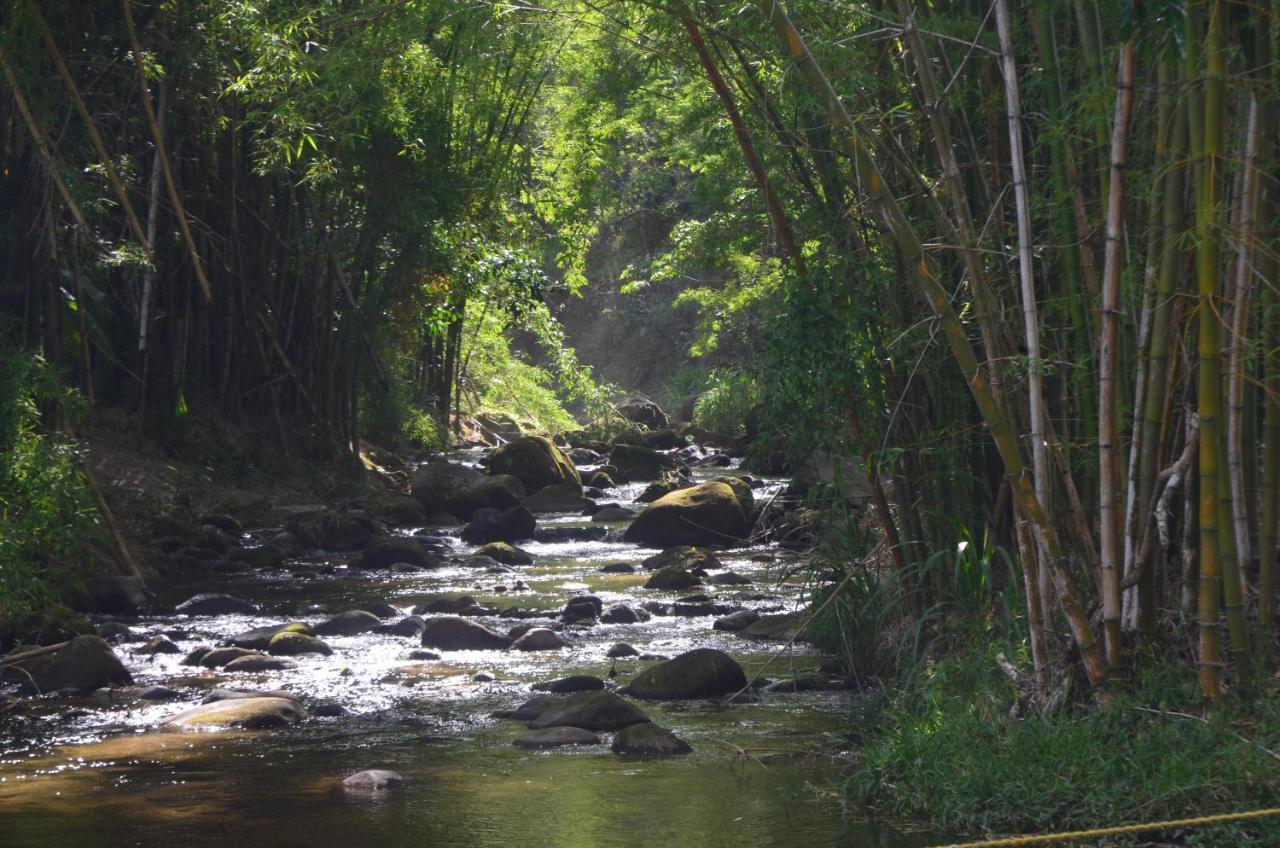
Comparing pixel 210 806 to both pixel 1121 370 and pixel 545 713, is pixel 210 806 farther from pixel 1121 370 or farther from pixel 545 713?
pixel 1121 370

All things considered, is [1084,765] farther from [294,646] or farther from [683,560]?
[683,560]

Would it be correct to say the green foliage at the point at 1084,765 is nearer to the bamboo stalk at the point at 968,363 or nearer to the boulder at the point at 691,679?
the bamboo stalk at the point at 968,363

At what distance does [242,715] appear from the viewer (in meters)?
5.58

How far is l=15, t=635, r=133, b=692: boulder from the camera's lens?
244 inches

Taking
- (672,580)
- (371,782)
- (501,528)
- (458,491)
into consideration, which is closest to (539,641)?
(672,580)

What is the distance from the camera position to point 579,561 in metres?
10.8

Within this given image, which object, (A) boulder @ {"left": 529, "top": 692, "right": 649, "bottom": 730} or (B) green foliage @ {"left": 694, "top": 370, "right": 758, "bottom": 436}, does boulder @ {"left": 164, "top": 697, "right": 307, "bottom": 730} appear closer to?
(A) boulder @ {"left": 529, "top": 692, "right": 649, "bottom": 730}

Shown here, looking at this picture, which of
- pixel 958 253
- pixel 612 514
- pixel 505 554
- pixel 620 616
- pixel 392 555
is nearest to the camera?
pixel 958 253

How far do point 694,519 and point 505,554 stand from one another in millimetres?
1684

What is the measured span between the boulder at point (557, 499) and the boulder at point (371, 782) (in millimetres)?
9564

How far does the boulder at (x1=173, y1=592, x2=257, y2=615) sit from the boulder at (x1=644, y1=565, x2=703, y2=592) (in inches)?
103

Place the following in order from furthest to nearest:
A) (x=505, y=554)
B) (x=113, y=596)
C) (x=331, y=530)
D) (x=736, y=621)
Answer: (x=331, y=530), (x=505, y=554), (x=113, y=596), (x=736, y=621)

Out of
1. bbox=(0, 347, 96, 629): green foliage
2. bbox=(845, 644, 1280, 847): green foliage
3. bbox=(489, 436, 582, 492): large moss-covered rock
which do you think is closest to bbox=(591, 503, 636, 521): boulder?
bbox=(489, 436, 582, 492): large moss-covered rock

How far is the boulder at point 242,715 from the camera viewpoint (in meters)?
5.51
